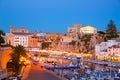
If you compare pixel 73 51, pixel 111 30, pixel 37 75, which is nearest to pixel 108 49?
pixel 111 30

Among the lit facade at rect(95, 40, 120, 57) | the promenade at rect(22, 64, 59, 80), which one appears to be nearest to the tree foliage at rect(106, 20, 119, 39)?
the lit facade at rect(95, 40, 120, 57)

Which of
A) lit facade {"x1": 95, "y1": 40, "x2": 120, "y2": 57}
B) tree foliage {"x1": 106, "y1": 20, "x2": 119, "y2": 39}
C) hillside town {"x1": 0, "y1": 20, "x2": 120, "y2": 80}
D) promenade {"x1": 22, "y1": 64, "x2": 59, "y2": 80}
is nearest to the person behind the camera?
promenade {"x1": 22, "y1": 64, "x2": 59, "y2": 80}

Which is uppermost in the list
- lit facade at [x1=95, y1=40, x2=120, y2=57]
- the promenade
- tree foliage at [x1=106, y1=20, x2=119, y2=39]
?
tree foliage at [x1=106, y1=20, x2=119, y2=39]

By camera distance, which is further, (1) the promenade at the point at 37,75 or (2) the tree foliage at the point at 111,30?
(2) the tree foliage at the point at 111,30

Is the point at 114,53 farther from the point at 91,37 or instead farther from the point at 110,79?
the point at 110,79

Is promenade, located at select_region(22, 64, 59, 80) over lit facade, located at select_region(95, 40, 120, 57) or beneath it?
beneath

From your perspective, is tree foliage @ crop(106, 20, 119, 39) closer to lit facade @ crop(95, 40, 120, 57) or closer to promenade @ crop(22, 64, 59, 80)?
lit facade @ crop(95, 40, 120, 57)

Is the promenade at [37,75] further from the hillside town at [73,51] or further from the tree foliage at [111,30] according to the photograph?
the tree foliage at [111,30]

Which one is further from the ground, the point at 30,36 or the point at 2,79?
the point at 30,36

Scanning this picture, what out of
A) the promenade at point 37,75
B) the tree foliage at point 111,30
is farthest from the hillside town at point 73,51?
the promenade at point 37,75

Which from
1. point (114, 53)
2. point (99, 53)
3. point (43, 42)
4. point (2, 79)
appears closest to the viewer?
point (2, 79)

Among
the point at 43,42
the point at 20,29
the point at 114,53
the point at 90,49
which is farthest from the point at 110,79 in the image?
the point at 20,29

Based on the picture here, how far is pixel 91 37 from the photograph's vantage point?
44.3 meters

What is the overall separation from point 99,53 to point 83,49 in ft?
23.1
